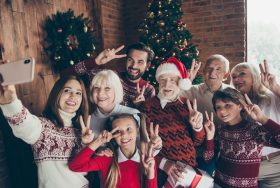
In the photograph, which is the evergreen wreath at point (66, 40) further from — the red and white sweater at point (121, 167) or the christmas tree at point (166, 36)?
the red and white sweater at point (121, 167)

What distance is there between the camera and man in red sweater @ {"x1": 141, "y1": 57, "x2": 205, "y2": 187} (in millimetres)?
1806

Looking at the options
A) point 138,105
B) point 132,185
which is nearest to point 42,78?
point 138,105

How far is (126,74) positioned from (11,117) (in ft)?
4.26

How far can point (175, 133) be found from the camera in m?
1.83

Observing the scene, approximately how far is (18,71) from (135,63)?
133cm

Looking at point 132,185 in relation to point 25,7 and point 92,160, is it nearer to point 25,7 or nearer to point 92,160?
point 92,160

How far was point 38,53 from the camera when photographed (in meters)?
2.91

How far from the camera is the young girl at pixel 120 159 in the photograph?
5.04 ft

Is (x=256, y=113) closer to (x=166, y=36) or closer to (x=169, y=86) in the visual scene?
(x=169, y=86)

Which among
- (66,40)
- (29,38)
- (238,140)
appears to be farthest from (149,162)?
(29,38)

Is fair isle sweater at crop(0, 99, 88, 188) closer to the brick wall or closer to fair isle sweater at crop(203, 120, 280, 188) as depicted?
fair isle sweater at crop(203, 120, 280, 188)

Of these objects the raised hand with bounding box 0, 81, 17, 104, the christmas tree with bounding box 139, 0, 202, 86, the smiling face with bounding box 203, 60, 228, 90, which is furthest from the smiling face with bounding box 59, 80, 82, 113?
the christmas tree with bounding box 139, 0, 202, 86

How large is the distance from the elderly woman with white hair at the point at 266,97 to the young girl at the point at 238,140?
296 millimetres

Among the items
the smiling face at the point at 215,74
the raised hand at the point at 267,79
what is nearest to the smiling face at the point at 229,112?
the raised hand at the point at 267,79
